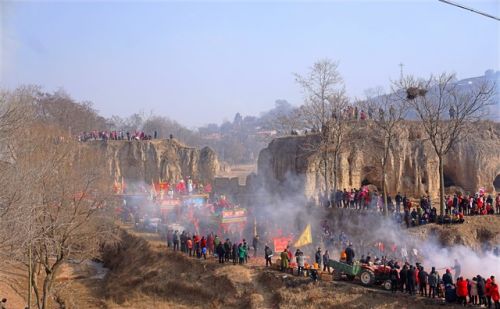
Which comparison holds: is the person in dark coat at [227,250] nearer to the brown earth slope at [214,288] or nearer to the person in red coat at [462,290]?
the brown earth slope at [214,288]

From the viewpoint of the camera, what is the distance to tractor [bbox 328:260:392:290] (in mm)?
20797

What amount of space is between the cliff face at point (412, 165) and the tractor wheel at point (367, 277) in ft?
46.6

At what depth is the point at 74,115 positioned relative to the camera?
7550cm

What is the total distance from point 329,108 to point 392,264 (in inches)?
672

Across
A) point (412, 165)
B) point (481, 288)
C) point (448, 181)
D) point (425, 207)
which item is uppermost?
point (412, 165)

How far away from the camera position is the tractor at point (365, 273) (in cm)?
2080

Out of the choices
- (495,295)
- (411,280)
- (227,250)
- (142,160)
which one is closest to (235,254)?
(227,250)

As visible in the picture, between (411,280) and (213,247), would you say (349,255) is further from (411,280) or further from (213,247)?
(213,247)

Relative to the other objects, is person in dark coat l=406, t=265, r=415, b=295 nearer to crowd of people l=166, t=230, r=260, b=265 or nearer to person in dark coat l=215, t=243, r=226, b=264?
crowd of people l=166, t=230, r=260, b=265

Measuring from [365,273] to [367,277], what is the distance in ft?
0.58

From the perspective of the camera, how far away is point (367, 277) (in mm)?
21312

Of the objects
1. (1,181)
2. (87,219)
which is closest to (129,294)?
(87,219)

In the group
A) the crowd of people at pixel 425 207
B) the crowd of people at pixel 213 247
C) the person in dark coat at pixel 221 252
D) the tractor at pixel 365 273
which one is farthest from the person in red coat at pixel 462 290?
the person in dark coat at pixel 221 252

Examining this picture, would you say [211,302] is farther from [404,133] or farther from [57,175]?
[404,133]
